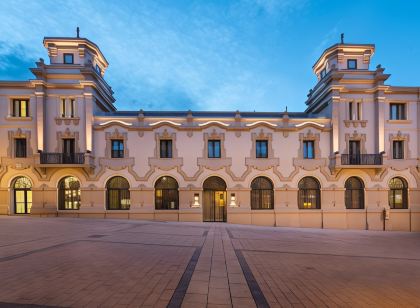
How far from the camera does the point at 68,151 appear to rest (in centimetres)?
2028

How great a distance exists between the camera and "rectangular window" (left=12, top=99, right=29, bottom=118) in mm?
20391

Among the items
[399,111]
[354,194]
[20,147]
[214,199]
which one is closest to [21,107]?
[20,147]

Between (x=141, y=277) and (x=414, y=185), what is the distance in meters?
24.2

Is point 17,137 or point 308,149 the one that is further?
point 308,149

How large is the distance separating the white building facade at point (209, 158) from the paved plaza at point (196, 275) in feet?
32.6

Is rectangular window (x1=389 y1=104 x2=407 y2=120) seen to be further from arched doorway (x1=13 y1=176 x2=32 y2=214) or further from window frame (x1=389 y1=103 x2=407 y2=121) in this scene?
arched doorway (x1=13 y1=176 x2=32 y2=214)

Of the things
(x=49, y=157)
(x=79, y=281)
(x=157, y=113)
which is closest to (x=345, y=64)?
(x=157, y=113)

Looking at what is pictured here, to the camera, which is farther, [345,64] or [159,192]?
[345,64]

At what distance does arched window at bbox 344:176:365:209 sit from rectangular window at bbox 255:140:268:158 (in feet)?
24.3

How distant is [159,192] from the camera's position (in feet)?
67.3

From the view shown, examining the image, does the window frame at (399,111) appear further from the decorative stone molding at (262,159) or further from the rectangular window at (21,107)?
the rectangular window at (21,107)

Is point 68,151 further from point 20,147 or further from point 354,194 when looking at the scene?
point 354,194

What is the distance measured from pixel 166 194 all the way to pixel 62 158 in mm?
8871

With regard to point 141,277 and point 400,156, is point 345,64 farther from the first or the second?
point 141,277
